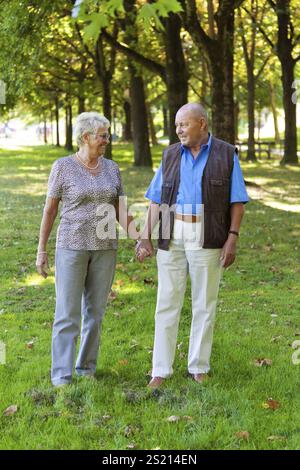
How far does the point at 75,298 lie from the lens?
558cm

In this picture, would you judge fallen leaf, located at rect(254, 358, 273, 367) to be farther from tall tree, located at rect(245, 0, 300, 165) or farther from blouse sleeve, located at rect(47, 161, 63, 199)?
tall tree, located at rect(245, 0, 300, 165)

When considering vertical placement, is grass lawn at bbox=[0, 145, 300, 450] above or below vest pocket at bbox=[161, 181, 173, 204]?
below

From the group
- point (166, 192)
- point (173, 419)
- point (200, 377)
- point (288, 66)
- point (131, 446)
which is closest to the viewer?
point (131, 446)

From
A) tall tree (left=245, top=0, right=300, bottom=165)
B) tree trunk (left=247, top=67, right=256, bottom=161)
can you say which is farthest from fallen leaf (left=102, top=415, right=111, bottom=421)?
tree trunk (left=247, top=67, right=256, bottom=161)

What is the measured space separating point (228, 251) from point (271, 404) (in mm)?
1187

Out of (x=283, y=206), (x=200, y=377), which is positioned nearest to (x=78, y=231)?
(x=200, y=377)

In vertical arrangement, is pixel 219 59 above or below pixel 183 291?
above

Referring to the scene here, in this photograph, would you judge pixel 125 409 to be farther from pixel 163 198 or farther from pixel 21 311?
pixel 21 311

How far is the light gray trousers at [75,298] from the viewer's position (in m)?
5.54

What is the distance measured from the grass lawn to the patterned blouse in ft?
3.72

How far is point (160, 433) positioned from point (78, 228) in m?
1.68

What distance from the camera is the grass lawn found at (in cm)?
479

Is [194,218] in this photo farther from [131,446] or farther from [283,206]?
[283,206]

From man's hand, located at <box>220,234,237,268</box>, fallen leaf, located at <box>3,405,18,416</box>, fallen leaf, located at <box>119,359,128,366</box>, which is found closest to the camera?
fallen leaf, located at <box>3,405,18,416</box>
